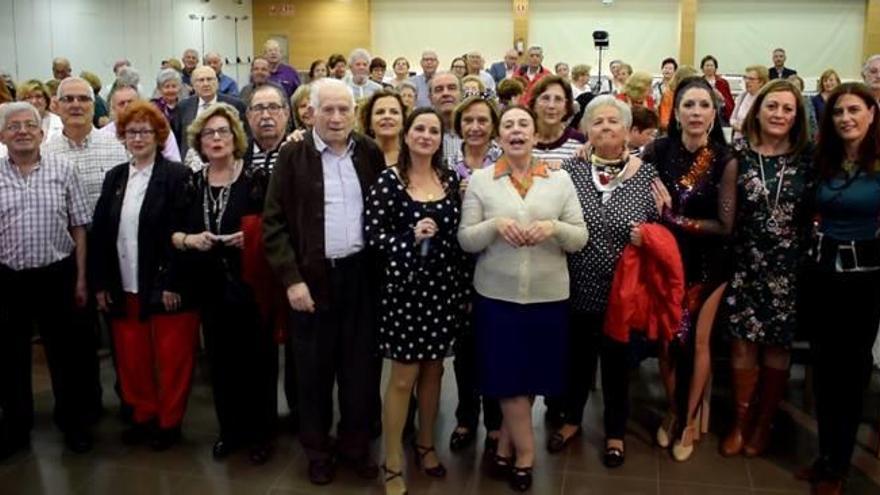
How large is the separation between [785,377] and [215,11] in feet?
42.6

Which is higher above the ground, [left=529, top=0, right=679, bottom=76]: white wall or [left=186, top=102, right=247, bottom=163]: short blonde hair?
[left=529, top=0, right=679, bottom=76]: white wall

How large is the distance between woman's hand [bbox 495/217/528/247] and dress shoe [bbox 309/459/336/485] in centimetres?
125

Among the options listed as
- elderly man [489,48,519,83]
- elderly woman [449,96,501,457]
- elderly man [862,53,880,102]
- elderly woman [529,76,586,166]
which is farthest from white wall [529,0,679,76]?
elderly woman [449,96,501,457]

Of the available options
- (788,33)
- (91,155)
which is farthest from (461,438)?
(788,33)

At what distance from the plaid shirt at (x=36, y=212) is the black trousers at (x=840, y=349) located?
124 inches

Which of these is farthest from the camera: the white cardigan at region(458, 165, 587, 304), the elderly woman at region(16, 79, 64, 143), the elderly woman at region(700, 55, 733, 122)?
the elderly woman at region(700, 55, 733, 122)

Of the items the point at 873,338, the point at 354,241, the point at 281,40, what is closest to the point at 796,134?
the point at 873,338

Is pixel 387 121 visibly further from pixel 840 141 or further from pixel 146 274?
pixel 840 141

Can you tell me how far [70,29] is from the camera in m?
11.0

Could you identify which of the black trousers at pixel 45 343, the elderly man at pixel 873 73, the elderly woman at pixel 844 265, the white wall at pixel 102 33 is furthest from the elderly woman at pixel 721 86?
the white wall at pixel 102 33

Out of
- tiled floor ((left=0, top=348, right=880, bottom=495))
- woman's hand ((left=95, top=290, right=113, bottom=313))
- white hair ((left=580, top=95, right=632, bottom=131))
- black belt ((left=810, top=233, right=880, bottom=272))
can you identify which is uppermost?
white hair ((left=580, top=95, right=632, bottom=131))

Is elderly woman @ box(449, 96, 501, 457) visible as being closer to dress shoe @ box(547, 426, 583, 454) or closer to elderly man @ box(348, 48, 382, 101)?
dress shoe @ box(547, 426, 583, 454)

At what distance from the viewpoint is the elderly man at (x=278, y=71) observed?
28.0 feet

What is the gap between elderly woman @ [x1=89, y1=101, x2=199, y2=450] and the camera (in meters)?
3.40
